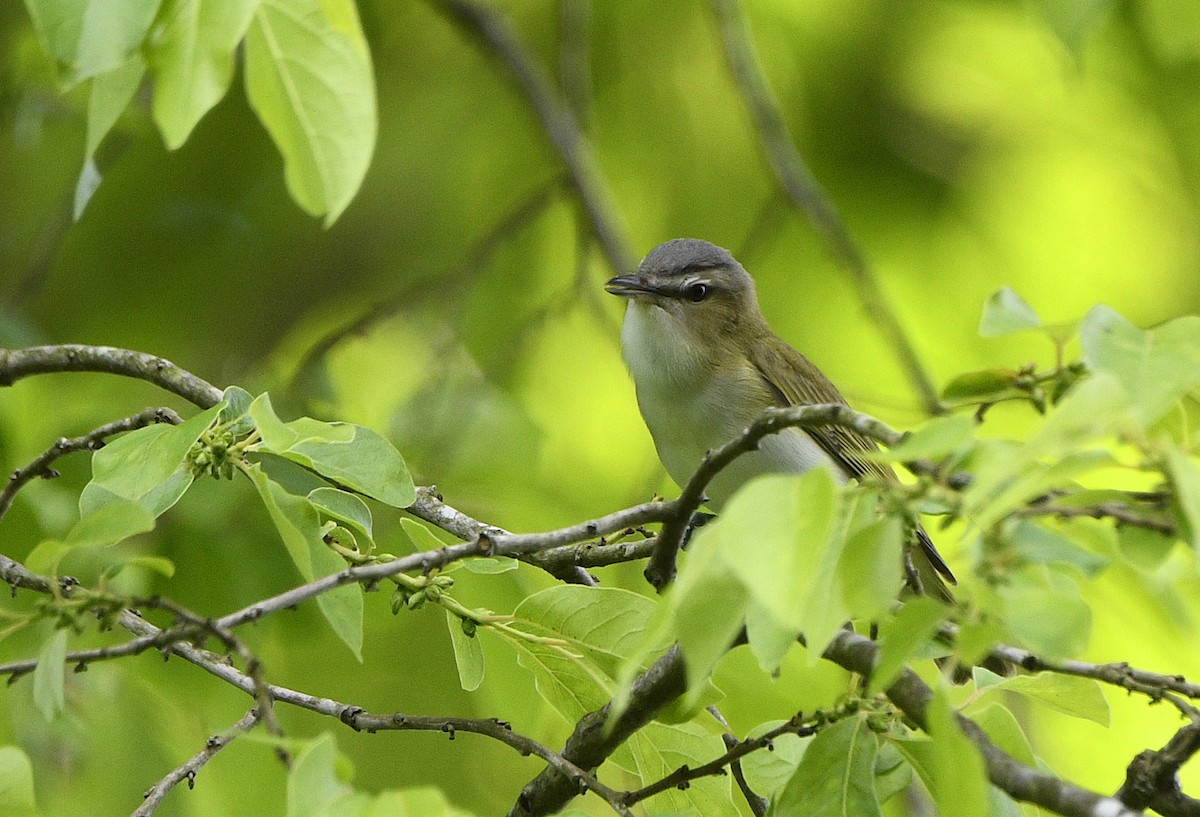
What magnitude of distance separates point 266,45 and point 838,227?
357cm

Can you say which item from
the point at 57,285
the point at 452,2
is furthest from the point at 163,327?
the point at 452,2

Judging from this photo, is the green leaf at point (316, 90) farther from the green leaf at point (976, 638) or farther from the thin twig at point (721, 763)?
the green leaf at point (976, 638)

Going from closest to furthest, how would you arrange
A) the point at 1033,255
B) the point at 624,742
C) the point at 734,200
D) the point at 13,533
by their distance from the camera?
the point at 624,742 < the point at 13,533 < the point at 1033,255 < the point at 734,200

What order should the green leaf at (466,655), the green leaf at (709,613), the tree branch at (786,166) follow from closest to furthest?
the green leaf at (709,613) < the green leaf at (466,655) < the tree branch at (786,166)

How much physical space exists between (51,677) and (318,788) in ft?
1.51

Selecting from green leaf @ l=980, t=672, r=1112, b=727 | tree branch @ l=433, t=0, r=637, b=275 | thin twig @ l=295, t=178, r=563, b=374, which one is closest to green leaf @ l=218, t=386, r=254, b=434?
green leaf @ l=980, t=672, r=1112, b=727

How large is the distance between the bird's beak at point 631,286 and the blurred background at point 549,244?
0.79 m

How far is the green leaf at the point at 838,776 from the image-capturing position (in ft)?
6.63

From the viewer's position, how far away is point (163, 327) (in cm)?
657

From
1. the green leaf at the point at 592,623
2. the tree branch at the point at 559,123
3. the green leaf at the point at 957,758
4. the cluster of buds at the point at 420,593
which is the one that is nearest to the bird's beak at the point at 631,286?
the tree branch at the point at 559,123

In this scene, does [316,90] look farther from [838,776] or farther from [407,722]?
[838,776]

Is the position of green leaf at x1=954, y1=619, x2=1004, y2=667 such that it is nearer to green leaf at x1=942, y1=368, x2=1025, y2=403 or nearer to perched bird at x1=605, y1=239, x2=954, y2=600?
green leaf at x1=942, y1=368, x2=1025, y2=403

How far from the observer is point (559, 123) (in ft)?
19.0

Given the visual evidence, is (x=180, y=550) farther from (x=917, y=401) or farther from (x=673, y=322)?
(x=917, y=401)
